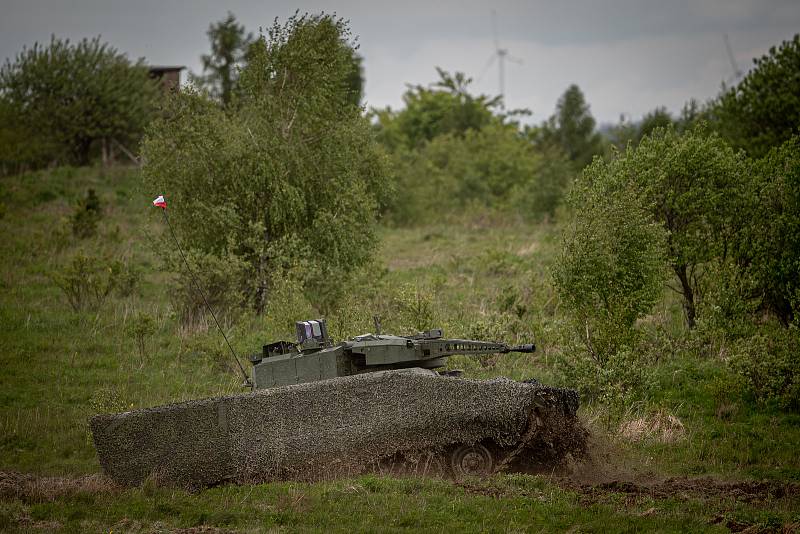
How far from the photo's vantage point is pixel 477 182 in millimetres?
63875

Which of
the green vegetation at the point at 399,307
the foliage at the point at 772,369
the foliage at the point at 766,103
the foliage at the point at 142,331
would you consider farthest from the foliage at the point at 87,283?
the foliage at the point at 766,103

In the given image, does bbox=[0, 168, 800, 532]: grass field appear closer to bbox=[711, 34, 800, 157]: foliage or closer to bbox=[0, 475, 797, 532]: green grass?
bbox=[0, 475, 797, 532]: green grass

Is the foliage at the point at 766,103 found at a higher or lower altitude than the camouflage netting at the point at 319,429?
higher

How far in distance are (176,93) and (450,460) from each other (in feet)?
Result: 63.0

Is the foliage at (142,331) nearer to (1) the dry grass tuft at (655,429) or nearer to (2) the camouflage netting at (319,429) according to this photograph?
(2) the camouflage netting at (319,429)

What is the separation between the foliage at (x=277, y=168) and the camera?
30.1 m

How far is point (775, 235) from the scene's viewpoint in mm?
24672

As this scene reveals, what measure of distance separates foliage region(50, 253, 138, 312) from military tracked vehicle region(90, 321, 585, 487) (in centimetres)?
1463

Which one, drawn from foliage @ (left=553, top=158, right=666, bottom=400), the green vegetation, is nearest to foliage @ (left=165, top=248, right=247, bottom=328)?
the green vegetation

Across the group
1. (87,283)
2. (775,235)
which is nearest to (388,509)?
(775,235)

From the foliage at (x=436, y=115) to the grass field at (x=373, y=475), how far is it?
46590 mm

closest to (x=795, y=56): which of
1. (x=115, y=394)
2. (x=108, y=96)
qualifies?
(x=115, y=394)

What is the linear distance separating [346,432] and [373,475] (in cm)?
85

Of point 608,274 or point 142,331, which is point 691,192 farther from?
point 142,331
